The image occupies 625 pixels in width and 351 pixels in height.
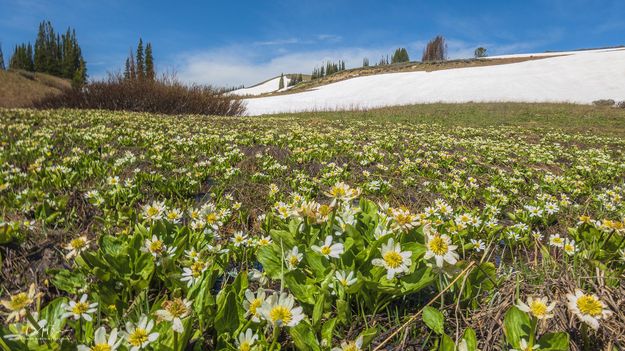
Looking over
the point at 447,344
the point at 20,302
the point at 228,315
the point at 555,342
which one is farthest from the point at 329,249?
the point at 20,302

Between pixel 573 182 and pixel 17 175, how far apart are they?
8374 millimetres

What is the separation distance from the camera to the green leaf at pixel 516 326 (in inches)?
61.9

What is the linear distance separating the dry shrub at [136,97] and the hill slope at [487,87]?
14.6 metres

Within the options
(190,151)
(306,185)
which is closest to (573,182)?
(306,185)

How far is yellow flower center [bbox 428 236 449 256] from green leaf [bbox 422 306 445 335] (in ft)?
1.07

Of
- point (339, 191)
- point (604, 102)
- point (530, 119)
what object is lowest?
point (339, 191)

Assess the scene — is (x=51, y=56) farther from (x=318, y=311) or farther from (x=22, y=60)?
(x=318, y=311)

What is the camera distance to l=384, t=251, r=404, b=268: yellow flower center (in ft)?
5.84

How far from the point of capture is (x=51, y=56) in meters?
75.6

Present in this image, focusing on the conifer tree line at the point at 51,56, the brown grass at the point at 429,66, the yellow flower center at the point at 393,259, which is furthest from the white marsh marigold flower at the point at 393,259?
the conifer tree line at the point at 51,56

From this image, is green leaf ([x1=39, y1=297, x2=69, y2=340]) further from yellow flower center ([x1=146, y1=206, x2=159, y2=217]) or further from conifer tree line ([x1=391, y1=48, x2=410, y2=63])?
conifer tree line ([x1=391, y1=48, x2=410, y2=63])

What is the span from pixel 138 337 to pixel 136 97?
2035cm

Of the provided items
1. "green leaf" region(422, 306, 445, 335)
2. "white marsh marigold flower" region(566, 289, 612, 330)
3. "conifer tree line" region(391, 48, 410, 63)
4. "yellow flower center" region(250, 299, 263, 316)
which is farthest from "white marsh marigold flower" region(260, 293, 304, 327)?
"conifer tree line" region(391, 48, 410, 63)

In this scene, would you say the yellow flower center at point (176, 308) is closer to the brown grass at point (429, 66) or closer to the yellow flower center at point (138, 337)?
the yellow flower center at point (138, 337)
